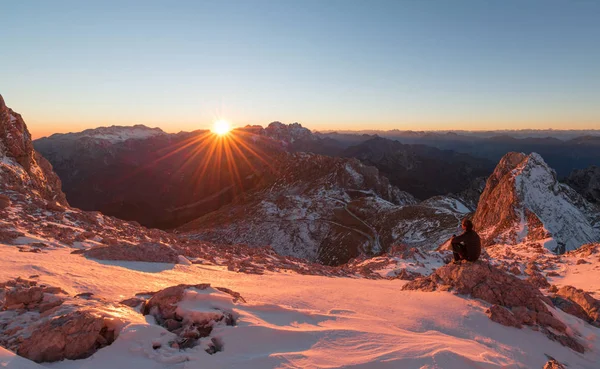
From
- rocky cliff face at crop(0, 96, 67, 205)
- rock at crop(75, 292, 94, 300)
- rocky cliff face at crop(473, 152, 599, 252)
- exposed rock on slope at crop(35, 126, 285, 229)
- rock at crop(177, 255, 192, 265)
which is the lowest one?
exposed rock on slope at crop(35, 126, 285, 229)

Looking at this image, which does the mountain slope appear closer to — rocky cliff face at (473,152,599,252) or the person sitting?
rocky cliff face at (473,152,599,252)

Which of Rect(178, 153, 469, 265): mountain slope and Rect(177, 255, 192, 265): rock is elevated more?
Rect(177, 255, 192, 265): rock

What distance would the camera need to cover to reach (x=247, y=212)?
89188 mm

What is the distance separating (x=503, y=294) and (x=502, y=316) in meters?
1.32

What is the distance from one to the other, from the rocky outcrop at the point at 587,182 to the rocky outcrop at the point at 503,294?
114166mm

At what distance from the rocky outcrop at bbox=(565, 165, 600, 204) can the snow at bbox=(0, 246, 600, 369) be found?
116408mm

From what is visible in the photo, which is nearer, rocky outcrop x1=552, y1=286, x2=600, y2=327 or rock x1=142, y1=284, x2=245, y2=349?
rock x1=142, y1=284, x2=245, y2=349

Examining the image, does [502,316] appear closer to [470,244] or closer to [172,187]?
[470,244]

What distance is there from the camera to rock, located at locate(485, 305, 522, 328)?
8117 millimetres

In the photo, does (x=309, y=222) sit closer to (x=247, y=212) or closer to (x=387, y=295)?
(x=247, y=212)

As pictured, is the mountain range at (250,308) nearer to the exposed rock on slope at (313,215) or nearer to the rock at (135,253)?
the rock at (135,253)

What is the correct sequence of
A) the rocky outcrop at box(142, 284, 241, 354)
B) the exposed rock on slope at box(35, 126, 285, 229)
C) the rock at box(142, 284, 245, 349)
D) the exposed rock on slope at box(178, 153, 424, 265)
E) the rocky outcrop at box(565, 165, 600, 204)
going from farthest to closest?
the exposed rock on slope at box(35, 126, 285, 229)
the rocky outcrop at box(565, 165, 600, 204)
the exposed rock on slope at box(178, 153, 424, 265)
the rock at box(142, 284, 245, 349)
the rocky outcrop at box(142, 284, 241, 354)

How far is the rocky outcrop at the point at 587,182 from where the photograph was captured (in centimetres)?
9569

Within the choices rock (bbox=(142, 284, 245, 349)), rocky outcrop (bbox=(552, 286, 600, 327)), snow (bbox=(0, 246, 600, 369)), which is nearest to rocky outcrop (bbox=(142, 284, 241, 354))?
rock (bbox=(142, 284, 245, 349))
